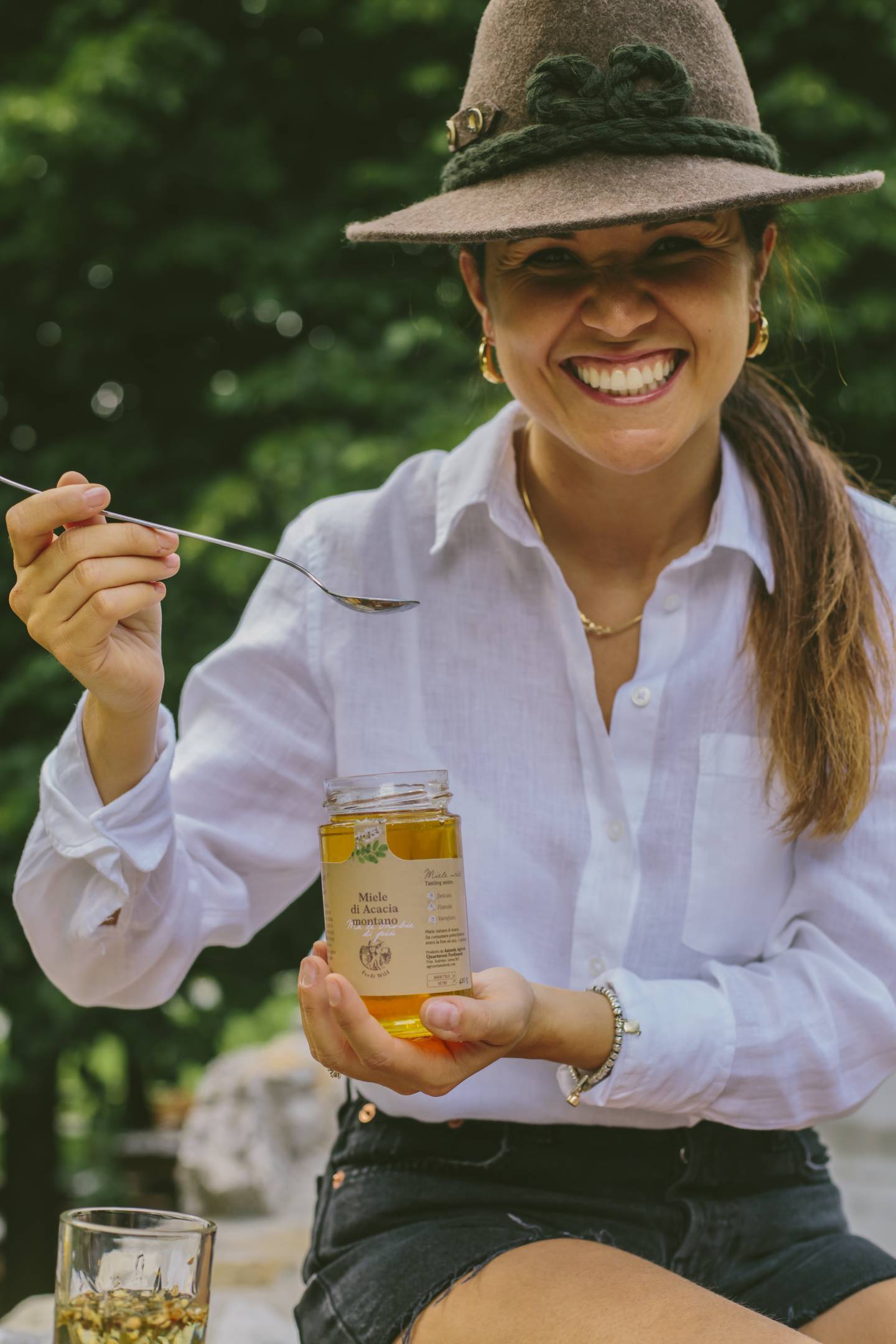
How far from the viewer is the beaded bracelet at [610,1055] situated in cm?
171

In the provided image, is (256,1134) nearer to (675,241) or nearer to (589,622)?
(589,622)

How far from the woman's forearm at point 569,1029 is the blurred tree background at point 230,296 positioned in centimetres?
240

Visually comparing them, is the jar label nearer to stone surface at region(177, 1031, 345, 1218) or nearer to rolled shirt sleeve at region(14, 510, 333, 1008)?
rolled shirt sleeve at region(14, 510, 333, 1008)

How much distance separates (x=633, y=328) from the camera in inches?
70.6

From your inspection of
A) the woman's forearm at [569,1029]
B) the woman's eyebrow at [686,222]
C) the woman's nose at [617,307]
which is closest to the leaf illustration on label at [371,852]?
the woman's forearm at [569,1029]

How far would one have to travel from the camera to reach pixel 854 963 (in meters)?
1.88

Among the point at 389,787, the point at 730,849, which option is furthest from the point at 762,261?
the point at 389,787

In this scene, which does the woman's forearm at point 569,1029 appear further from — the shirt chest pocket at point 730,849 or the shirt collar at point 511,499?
the shirt collar at point 511,499

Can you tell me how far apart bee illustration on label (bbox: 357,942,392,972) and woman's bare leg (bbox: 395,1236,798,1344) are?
44 centimetres

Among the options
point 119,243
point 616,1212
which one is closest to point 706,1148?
point 616,1212

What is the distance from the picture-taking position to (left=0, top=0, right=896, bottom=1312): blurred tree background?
13.4 feet

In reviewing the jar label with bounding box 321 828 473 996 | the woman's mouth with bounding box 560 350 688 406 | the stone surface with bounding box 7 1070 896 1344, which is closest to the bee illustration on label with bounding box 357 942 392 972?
the jar label with bounding box 321 828 473 996

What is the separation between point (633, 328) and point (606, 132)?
0.23 metres

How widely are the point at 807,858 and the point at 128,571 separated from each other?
97 cm
